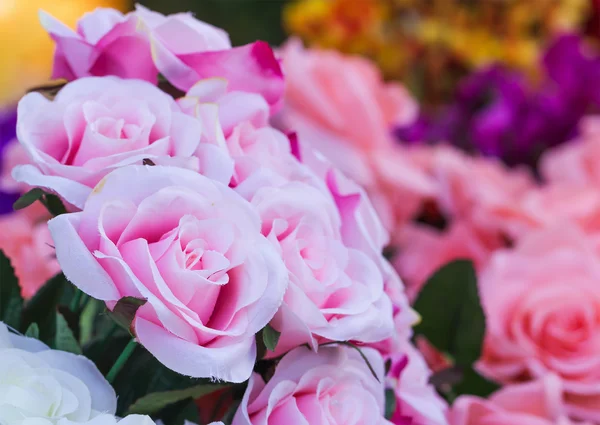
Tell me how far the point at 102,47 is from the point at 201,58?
4 cm

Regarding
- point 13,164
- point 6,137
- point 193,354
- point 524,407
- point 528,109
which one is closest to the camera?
point 193,354

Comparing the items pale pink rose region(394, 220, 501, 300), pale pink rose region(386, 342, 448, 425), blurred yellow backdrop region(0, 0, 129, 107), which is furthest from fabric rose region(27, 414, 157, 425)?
blurred yellow backdrop region(0, 0, 129, 107)

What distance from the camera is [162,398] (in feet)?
0.77

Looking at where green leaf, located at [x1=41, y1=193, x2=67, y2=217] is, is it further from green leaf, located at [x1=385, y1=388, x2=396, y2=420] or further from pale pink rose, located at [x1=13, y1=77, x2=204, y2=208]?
green leaf, located at [x1=385, y1=388, x2=396, y2=420]

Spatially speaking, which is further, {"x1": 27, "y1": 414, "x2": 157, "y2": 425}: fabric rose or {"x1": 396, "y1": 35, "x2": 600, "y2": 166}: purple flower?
{"x1": 396, "y1": 35, "x2": 600, "y2": 166}: purple flower

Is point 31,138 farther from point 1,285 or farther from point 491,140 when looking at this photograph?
point 491,140

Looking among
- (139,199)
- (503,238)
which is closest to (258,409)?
(139,199)

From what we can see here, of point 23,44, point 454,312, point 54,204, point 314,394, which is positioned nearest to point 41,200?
point 54,204

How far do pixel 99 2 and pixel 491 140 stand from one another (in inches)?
47.2

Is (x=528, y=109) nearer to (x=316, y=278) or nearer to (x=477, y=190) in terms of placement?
(x=477, y=190)

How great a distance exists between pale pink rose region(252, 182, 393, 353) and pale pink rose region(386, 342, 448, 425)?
0.15 feet

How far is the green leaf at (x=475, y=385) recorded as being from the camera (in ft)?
1.28

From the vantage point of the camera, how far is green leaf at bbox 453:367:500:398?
39 cm

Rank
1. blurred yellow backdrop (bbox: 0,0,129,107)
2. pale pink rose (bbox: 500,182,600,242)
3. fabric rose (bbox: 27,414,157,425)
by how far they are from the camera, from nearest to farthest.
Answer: fabric rose (bbox: 27,414,157,425)
pale pink rose (bbox: 500,182,600,242)
blurred yellow backdrop (bbox: 0,0,129,107)
